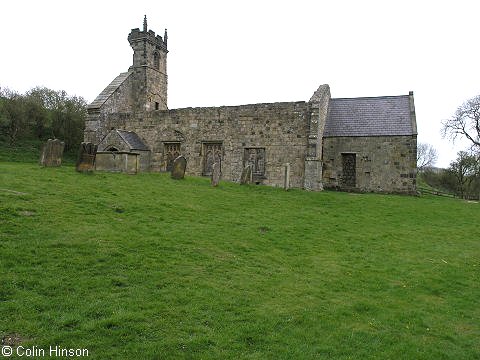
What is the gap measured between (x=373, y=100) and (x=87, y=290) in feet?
73.8

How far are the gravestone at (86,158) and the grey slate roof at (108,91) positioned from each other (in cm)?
1202

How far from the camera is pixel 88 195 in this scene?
10.9m

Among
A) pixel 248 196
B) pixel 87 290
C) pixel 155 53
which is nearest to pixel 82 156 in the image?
pixel 248 196

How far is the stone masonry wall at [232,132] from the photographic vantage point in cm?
2142

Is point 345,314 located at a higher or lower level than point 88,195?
lower

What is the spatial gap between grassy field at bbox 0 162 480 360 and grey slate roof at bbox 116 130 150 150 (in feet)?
34.1

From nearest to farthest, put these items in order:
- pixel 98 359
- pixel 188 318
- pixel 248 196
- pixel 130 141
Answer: pixel 98 359
pixel 188 318
pixel 248 196
pixel 130 141

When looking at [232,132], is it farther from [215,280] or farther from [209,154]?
[215,280]

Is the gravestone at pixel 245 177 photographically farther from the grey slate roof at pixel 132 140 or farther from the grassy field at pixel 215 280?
the grey slate roof at pixel 132 140

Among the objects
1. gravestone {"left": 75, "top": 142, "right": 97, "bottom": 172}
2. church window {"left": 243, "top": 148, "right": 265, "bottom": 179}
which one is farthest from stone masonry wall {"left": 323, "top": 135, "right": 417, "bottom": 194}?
gravestone {"left": 75, "top": 142, "right": 97, "bottom": 172}

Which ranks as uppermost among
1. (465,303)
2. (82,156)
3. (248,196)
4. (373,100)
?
(373,100)

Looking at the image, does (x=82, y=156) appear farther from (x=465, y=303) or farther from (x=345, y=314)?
(x=465, y=303)

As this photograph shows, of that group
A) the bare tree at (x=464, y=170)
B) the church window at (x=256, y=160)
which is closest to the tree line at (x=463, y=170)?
the bare tree at (x=464, y=170)

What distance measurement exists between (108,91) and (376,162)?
18037 millimetres
